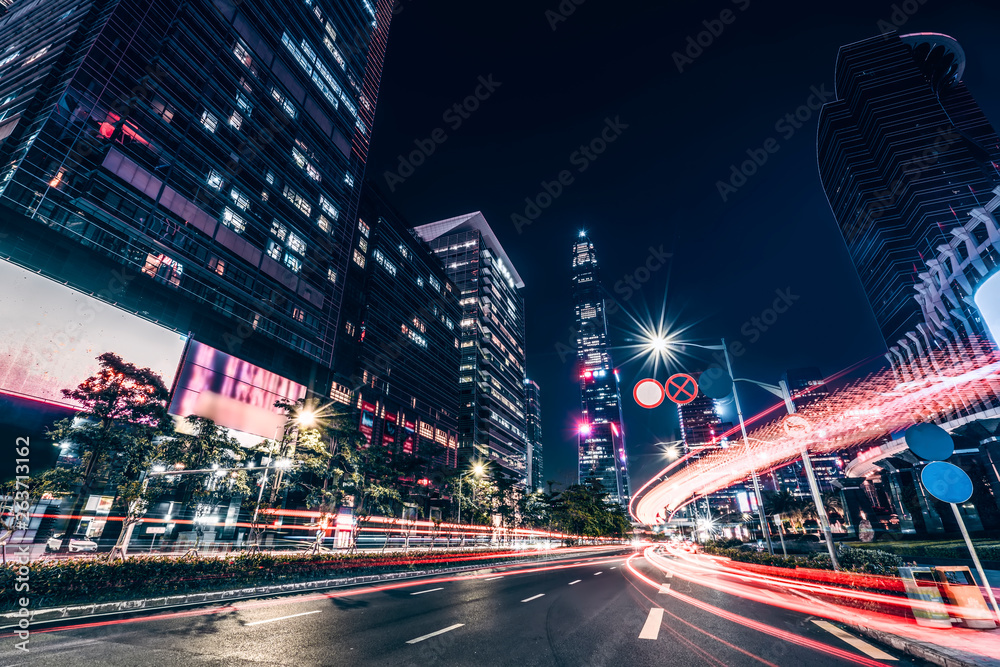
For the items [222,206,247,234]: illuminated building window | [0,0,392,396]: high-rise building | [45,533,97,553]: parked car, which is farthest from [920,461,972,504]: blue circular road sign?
[222,206,247,234]: illuminated building window

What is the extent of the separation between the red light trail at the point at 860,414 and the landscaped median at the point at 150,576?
1036 inches

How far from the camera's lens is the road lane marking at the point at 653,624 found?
935cm

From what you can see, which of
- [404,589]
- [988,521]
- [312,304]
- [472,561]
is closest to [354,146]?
[312,304]

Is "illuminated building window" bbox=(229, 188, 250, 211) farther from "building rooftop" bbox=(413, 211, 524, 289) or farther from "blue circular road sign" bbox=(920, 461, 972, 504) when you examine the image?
"building rooftop" bbox=(413, 211, 524, 289)

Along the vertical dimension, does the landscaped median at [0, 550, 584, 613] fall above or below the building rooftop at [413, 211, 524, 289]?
below

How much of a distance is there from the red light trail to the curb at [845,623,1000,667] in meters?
16.8

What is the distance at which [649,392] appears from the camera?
48.5 feet

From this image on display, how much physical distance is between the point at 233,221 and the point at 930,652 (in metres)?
60.0

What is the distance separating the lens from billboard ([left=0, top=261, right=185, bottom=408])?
30.2 metres

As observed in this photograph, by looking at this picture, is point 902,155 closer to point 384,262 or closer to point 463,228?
point 463,228

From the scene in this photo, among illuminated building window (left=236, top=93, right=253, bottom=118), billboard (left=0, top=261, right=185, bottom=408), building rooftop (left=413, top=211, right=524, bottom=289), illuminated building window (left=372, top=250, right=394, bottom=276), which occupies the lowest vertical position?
billboard (left=0, top=261, right=185, bottom=408)

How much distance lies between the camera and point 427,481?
82750mm

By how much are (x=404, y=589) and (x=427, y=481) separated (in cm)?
6881

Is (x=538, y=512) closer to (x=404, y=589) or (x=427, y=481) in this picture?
(x=427, y=481)
